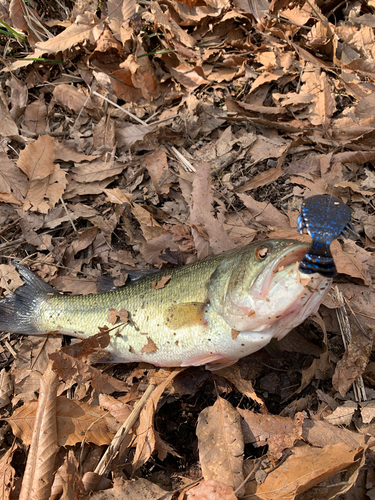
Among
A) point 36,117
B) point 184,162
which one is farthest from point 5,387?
point 36,117

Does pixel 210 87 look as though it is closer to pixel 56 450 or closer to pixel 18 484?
pixel 56 450

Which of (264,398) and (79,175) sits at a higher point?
(79,175)

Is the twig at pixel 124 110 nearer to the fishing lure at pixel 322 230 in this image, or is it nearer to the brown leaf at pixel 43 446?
the fishing lure at pixel 322 230

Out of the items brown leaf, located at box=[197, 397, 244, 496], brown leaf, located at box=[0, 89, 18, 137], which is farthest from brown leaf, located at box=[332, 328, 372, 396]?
brown leaf, located at box=[0, 89, 18, 137]

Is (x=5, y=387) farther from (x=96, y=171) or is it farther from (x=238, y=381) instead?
(x=96, y=171)

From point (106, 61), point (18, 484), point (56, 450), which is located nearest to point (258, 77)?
point (106, 61)

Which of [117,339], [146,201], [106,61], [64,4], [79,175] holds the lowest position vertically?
[117,339]

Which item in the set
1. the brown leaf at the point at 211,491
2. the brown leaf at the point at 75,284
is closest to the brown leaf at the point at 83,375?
the brown leaf at the point at 75,284
